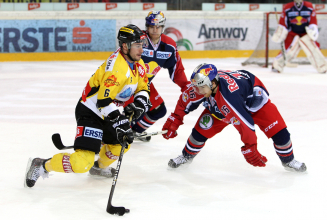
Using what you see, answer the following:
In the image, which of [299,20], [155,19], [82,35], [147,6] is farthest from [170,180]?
[147,6]

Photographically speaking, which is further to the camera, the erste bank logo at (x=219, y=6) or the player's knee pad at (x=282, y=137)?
the erste bank logo at (x=219, y=6)

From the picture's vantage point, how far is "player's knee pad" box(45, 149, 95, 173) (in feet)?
9.09

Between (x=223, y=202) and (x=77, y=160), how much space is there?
39.1 inches

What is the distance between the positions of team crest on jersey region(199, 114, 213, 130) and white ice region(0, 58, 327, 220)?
375mm

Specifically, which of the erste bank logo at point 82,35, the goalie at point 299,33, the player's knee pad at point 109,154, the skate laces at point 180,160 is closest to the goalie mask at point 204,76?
the player's knee pad at point 109,154

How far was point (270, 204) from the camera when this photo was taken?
2.70m

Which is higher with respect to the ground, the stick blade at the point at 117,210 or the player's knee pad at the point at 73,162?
the player's knee pad at the point at 73,162

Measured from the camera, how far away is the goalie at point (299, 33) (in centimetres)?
930

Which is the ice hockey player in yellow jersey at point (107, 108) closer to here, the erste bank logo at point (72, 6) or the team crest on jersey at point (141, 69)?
the team crest on jersey at point (141, 69)

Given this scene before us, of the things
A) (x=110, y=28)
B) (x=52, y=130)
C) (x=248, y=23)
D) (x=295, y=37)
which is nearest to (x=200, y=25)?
(x=248, y=23)

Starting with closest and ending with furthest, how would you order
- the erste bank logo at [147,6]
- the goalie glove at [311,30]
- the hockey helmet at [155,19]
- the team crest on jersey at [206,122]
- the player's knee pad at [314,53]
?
the team crest on jersey at [206,122] → the hockey helmet at [155,19] → the goalie glove at [311,30] → the player's knee pad at [314,53] → the erste bank logo at [147,6]

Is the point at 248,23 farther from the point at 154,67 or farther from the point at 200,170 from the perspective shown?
the point at 200,170

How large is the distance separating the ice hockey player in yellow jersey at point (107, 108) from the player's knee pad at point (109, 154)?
0.17 feet

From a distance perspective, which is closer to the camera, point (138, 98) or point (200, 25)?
point (138, 98)
